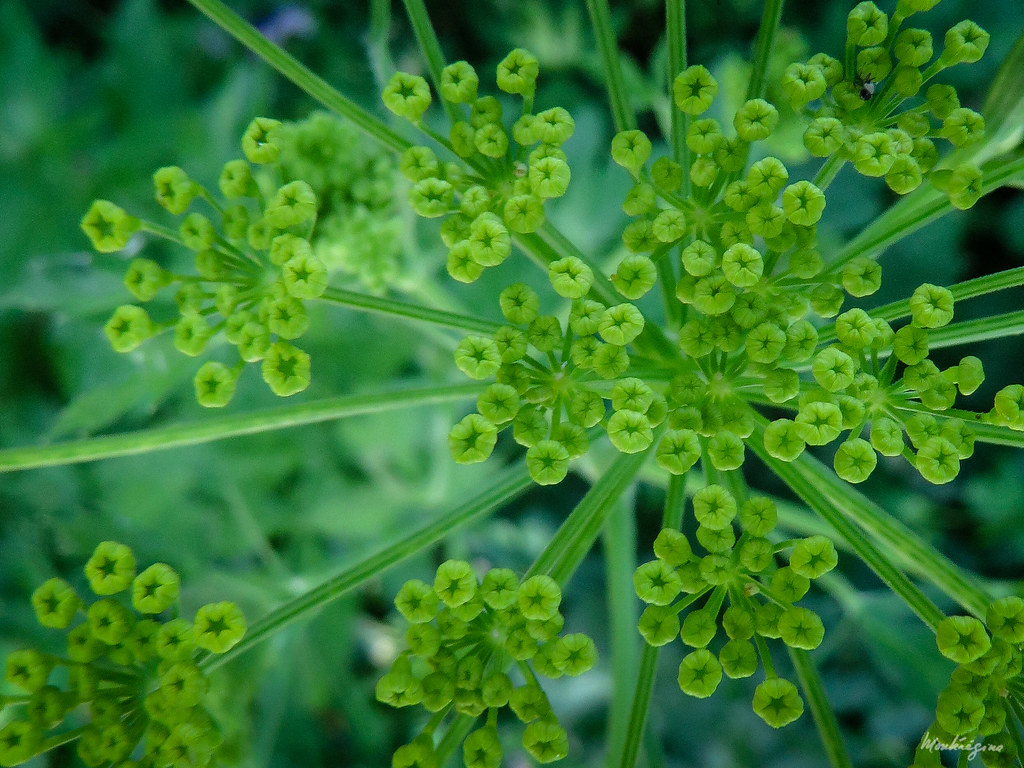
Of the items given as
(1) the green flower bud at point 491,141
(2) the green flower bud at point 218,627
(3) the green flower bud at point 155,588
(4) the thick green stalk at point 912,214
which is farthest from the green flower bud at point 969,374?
(3) the green flower bud at point 155,588

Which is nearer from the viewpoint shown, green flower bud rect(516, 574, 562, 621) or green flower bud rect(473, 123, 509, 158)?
green flower bud rect(516, 574, 562, 621)

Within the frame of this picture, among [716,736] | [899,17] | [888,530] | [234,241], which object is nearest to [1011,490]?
[716,736]

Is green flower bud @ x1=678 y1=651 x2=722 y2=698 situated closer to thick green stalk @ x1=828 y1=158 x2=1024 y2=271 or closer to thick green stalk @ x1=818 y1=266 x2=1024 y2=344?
thick green stalk @ x1=818 y1=266 x2=1024 y2=344

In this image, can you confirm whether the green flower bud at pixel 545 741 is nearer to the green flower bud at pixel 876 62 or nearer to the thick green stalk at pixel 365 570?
the thick green stalk at pixel 365 570

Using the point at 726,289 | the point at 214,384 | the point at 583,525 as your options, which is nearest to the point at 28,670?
the point at 214,384

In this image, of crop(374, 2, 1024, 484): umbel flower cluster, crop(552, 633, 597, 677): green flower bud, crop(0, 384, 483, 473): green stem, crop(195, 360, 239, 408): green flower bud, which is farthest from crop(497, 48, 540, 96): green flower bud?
crop(552, 633, 597, 677): green flower bud

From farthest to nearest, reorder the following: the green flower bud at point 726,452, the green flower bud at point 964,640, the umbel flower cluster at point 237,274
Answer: the umbel flower cluster at point 237,274
the green flower bud at point 726,452
the green flower bud at point 964,640
